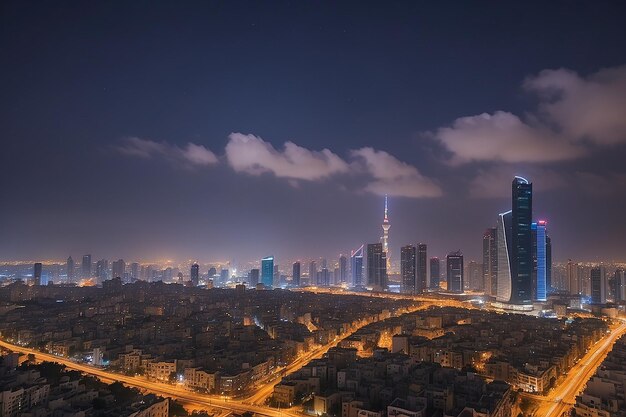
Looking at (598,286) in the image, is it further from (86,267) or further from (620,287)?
(86,267)

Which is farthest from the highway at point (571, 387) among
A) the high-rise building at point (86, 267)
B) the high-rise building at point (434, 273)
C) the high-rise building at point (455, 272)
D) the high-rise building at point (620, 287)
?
the high-rise building at point (86, 267)

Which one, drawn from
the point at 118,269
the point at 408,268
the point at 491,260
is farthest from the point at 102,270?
the point at 491,260

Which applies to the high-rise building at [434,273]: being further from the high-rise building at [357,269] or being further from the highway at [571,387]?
the highway at [571,387]

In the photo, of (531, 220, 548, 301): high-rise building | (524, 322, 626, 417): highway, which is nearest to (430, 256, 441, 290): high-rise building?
(531, 220, 548, 301): high-rise building

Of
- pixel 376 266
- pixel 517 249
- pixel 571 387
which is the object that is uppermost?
pixel 517 249

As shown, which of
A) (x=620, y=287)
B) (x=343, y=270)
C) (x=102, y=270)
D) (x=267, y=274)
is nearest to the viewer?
(x=620, y=287)

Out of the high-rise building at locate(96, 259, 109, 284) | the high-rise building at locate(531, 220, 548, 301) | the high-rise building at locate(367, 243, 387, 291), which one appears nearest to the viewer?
the high-rise building at locate(531, 220, 548, 301)

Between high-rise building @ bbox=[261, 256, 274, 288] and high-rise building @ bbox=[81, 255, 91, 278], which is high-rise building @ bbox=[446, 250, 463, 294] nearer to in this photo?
high-rise building @ bbox=[261, 256, 274, 288]
